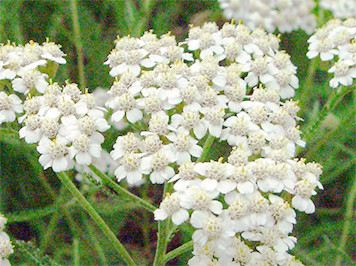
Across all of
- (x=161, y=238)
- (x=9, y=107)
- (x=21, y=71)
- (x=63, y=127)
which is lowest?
(x=161, y=238)

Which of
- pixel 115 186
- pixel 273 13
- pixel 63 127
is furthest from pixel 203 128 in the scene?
pixel 273 13

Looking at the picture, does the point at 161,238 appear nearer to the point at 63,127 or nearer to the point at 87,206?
the point at 87,206

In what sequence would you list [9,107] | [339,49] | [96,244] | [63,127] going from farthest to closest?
[96,244]
[339,49]
[9,107]
[63,127]

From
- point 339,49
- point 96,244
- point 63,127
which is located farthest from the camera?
point 96,244

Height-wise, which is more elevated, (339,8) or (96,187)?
(339,8)

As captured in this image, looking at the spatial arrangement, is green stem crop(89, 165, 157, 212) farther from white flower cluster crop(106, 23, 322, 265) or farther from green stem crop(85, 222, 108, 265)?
green stem crop(85, 222, 108, 265)

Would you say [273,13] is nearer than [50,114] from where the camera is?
No

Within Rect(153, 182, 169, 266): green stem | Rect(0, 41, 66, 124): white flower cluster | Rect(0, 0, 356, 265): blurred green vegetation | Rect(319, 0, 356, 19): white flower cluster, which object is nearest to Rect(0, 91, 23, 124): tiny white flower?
Rect(0, 41, 66, 124): white flower cluster
